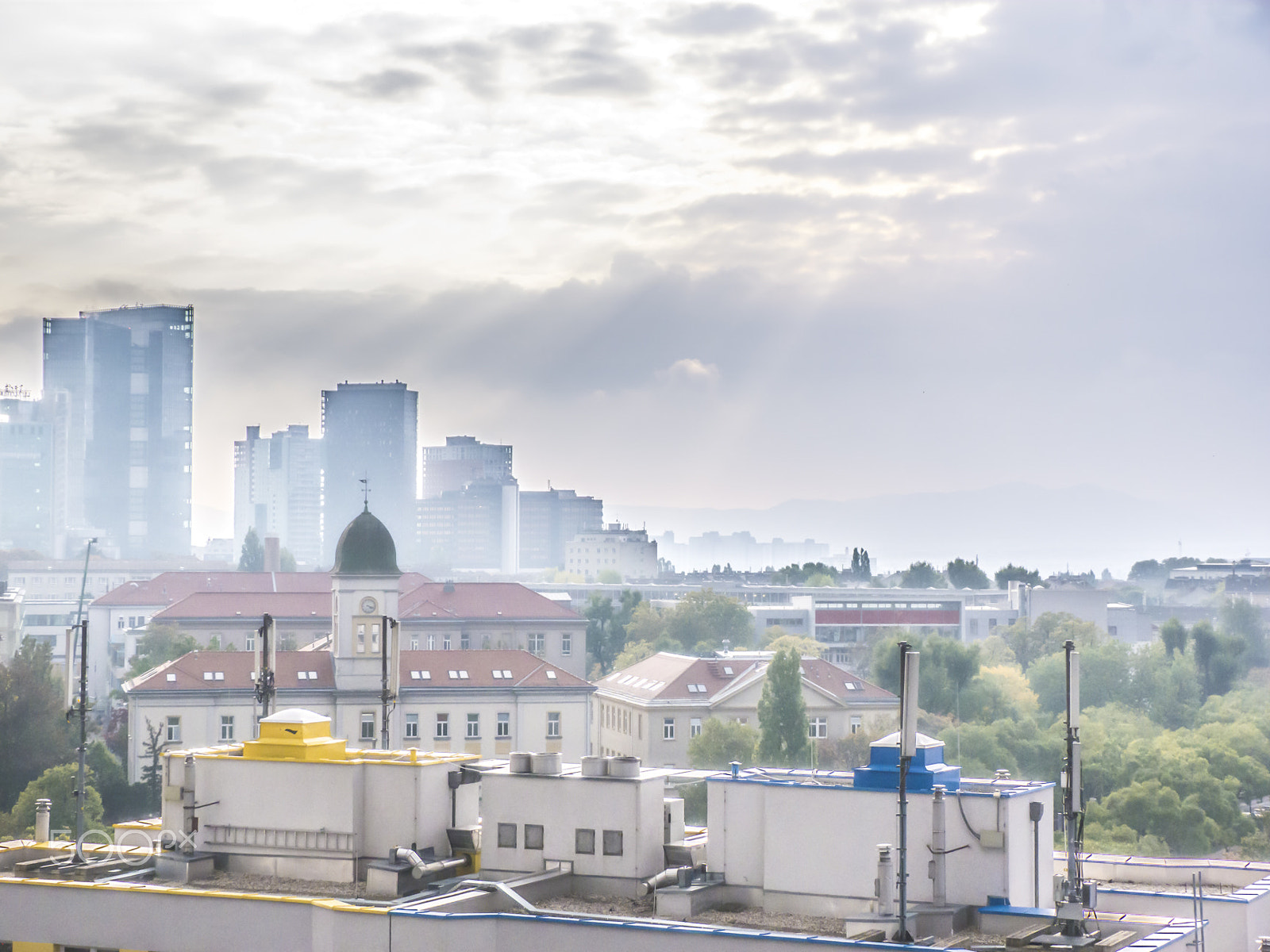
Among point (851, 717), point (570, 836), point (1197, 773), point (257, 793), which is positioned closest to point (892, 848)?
point (570, 836)

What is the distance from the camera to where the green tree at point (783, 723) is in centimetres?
9200

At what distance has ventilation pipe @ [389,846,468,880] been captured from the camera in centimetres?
2798

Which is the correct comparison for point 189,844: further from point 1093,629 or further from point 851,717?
point 1093,629

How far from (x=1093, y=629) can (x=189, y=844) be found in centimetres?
14563

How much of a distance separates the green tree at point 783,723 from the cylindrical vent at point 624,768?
210ft

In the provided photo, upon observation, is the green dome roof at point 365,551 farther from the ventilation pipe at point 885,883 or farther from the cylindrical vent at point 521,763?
the ventilation pipe at point 885,883

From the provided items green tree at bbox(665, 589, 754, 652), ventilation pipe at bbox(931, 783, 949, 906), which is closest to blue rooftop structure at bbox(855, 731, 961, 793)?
ventilation pipe at bbox(931, 783, 949, 906)

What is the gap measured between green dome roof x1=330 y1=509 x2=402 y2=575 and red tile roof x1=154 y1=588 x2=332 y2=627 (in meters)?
38.0

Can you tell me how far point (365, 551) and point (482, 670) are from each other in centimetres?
1108

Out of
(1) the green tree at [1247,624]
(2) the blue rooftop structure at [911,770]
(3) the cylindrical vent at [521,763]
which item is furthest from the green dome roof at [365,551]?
(1) the green tree at [1247,624]

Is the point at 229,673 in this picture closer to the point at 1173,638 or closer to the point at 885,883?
the point at 885,883

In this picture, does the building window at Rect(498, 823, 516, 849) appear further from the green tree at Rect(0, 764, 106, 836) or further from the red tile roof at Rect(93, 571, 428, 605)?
the red tile roof at Rect(93, 571, 428, 605)

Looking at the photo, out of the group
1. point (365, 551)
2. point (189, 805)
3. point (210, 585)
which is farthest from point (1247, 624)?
point (189, 805)

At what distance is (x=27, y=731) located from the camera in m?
89.3
